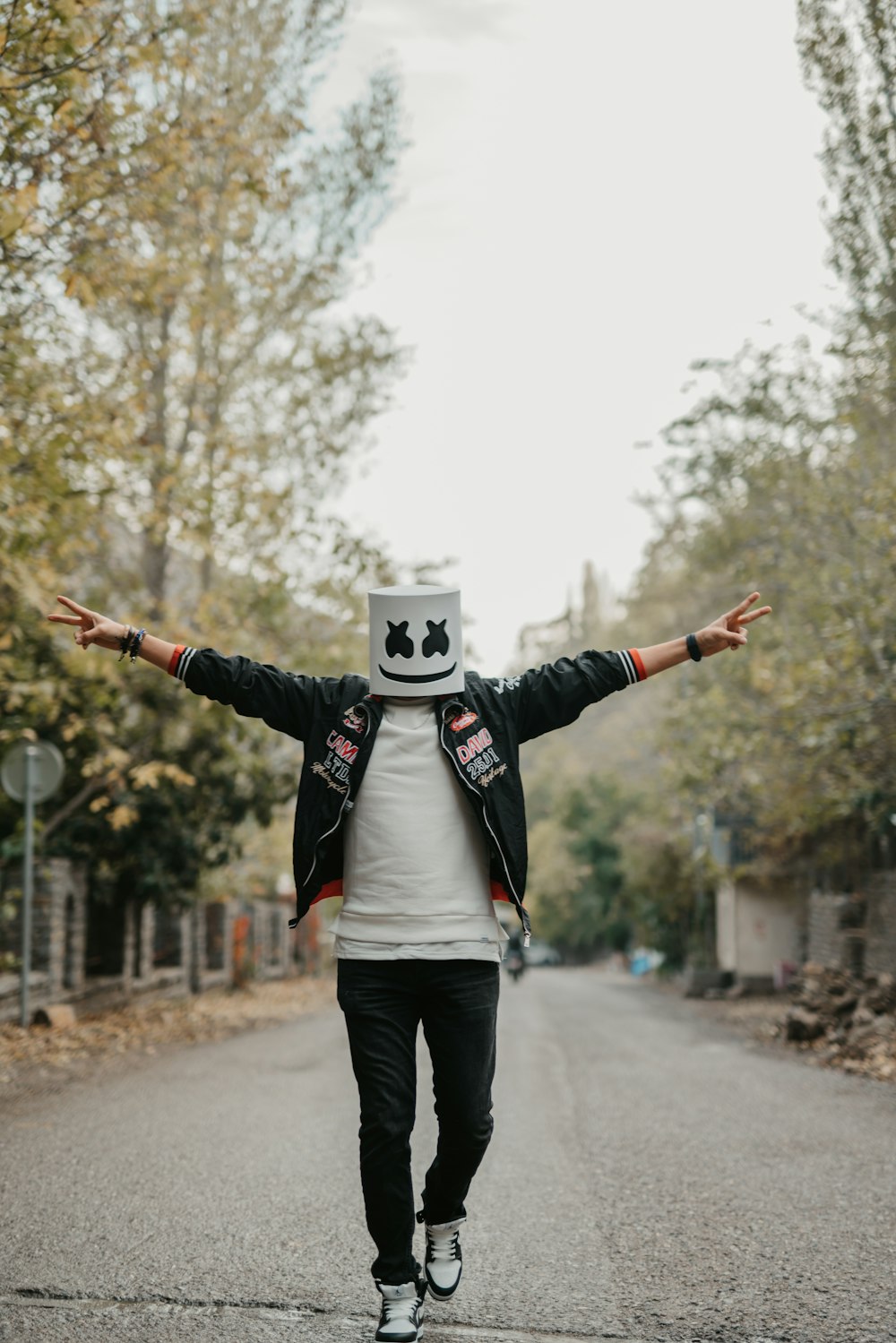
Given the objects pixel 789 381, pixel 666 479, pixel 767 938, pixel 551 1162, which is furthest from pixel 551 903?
pixel 551 1162

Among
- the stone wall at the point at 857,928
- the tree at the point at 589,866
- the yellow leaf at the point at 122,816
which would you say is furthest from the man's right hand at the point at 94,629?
the tree at the point at 589,866

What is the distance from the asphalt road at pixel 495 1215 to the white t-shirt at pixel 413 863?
3.61 ft

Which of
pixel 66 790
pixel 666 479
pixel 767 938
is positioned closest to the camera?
pixel 66 790

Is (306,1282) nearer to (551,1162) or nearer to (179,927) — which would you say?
(551,1162)

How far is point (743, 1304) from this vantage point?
4.29m

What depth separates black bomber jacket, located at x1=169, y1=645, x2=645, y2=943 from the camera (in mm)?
4055

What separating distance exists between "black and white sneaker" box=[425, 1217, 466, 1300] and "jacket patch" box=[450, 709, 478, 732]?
56.4 inches

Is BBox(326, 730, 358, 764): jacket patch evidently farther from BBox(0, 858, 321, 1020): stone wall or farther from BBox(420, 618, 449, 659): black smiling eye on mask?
BBox(0, 858, 321, 1020): stone wall

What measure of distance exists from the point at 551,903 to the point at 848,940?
46741 mm

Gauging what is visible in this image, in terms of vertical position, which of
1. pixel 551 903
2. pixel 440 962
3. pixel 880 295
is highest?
pixel 880 295

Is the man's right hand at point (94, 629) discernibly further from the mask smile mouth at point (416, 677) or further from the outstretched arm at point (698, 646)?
the outstretched arm at point (698, 646)

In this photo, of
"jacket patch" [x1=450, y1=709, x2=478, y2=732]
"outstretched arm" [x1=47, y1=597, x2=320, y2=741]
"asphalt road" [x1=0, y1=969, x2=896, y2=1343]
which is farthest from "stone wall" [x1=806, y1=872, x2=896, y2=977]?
"outstretched arm" [x1=47, y1=597, x2=320, y2=741]

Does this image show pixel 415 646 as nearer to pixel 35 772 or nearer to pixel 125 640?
pixel 125 640

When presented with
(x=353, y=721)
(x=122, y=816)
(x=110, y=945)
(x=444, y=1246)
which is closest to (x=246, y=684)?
(x=353, y=721)
